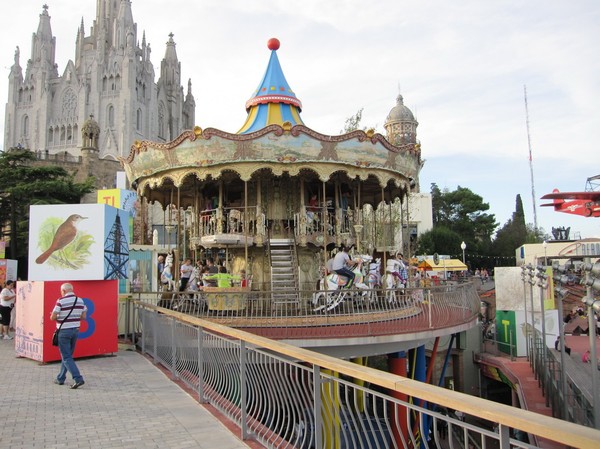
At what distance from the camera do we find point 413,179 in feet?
62.3

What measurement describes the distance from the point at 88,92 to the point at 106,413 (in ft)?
292

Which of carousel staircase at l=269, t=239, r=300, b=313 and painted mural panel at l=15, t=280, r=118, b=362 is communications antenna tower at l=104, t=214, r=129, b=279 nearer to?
painted mural panel at l=15, t=280, r=118, b=362

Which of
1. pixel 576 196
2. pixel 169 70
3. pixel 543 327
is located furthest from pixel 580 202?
pixel 169 70

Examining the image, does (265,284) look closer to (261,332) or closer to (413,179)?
(261,332)

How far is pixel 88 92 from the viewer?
85.1m

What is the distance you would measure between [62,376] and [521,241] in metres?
66.7

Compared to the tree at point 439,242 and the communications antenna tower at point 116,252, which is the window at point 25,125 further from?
the communications antenna tower at point 116,252

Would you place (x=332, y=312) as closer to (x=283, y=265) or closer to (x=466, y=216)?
(x=283, y=265)

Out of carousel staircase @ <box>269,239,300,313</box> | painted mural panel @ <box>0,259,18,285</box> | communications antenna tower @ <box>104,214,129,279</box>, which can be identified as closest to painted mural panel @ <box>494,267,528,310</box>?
carousel staircase @ <box>269,239,300,313</box>

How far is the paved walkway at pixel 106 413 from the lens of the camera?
16.9 feet

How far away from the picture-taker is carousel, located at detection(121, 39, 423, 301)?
15.6 m

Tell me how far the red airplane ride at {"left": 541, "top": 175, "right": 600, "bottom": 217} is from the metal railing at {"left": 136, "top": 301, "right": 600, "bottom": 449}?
2133cm

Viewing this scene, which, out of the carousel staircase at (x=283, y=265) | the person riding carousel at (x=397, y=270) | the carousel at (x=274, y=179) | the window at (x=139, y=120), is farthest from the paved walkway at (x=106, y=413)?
the window at (x=139, y=120)

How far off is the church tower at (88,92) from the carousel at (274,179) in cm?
6729
